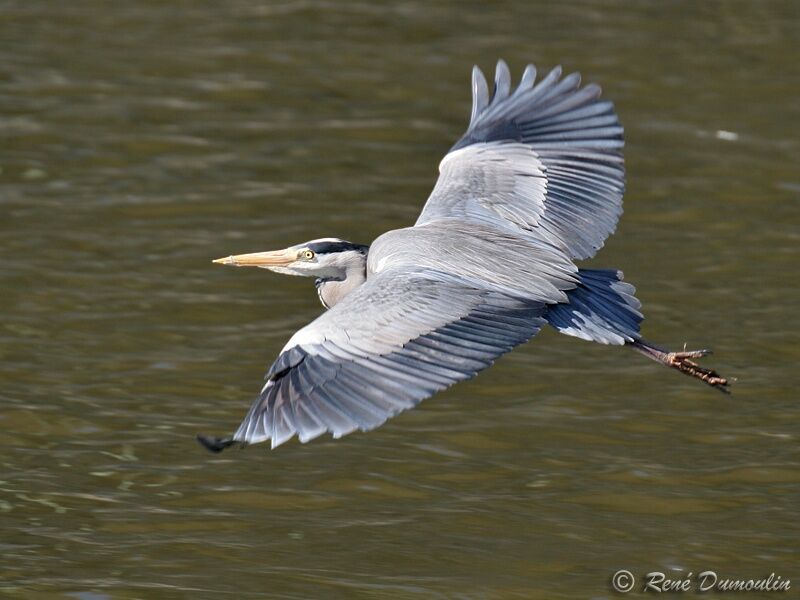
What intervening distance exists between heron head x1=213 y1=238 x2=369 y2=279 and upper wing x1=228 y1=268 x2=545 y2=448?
133cm

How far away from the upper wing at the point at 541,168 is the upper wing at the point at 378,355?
4.37 feet

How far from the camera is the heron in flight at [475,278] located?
6.99 m

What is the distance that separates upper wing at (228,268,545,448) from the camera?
22.5 ft

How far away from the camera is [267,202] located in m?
12.9

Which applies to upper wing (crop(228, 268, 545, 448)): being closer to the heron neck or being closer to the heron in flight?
the heron in flight

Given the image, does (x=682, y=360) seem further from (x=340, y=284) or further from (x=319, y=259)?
(x=319, y=259)

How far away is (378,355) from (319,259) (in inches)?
79.5

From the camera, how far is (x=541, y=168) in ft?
30.5

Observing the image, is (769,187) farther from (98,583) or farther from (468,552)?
(98,583)

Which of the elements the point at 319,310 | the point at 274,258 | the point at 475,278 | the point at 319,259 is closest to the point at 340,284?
the point at 319,259

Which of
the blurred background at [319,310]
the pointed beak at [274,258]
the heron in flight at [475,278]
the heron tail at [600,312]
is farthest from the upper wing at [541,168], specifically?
the blurred background at [319,310]

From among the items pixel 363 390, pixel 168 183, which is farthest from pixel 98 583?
pixel 168 183

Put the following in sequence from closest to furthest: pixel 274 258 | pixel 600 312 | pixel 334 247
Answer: pixel 600 312 → pixel 334 247 → pixel 274 258

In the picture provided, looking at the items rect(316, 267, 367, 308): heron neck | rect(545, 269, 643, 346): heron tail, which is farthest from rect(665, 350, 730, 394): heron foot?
rect(316, 267, 367, 308): heron neck
